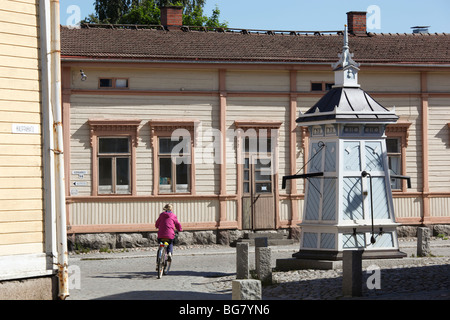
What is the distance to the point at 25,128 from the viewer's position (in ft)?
51.8

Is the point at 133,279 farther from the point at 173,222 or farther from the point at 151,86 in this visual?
the point at 151,86

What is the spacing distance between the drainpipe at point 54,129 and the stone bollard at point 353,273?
15.3 ft

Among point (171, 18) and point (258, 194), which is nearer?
point (258, 194)

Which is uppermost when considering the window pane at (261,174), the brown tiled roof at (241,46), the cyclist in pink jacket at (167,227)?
the brown tiled roof at (241,46)

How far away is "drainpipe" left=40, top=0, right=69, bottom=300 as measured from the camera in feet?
52.5

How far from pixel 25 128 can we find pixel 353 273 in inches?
232

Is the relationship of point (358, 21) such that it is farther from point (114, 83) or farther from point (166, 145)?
point (114, 83)

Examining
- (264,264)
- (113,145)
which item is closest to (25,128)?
(264,264)

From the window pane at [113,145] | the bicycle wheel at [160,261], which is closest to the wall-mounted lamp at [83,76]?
the window pane at [113,145]

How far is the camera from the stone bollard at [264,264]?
1839 centimetres

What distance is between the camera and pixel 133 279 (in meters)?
20.5

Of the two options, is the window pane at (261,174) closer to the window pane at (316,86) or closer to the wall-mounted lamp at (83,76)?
the window pane at (316,86)
